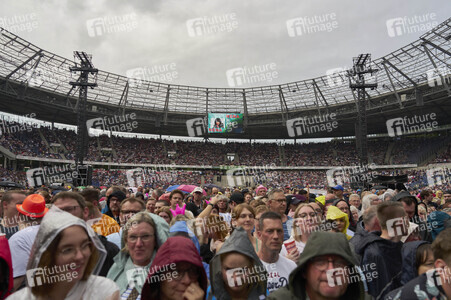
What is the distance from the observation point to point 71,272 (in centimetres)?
162

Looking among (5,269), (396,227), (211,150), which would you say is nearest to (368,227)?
(396,227)

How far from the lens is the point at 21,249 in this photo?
2.77 m

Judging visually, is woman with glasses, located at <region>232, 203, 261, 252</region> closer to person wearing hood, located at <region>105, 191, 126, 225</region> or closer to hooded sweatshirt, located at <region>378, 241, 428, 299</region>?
hooded sweatshirt, located at <region>378, 241, 428, 299</region>

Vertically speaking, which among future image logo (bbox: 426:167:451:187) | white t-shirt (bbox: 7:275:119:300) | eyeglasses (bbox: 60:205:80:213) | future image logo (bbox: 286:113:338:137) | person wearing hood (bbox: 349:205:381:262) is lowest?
future image logo (bbox: 426:167:451:187)

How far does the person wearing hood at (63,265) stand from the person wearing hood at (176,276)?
11.6 inches

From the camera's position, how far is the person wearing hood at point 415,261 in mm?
2363

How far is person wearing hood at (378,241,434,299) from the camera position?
2.36m

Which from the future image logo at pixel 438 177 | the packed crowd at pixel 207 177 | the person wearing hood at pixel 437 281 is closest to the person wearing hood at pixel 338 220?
the person wearing hood at pixel 437 281

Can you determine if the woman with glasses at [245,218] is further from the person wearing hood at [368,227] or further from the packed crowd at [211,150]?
the packed crowd at [211,150]

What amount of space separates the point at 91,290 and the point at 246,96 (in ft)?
126

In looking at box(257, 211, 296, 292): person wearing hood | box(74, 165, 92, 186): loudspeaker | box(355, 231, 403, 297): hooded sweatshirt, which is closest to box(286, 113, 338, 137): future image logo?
box(74, 165, 92, 186): loudspeaker

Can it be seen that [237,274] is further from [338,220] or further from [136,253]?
[338,220]

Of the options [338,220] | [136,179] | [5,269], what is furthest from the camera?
[136,179]

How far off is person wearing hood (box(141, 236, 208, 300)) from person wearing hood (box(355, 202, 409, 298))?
196 cm
